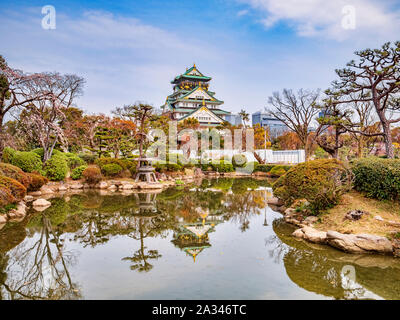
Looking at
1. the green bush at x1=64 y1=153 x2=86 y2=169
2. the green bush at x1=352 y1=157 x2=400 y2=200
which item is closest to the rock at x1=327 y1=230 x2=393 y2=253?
the green bush at x1=352 y1=157 x2=400 y2=200

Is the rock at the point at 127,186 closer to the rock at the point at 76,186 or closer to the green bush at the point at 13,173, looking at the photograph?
the rock at the point at 76,186

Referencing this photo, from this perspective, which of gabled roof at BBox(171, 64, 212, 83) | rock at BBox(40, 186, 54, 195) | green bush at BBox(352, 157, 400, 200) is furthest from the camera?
gabled roof at BBox(171, 64, 212, 83)

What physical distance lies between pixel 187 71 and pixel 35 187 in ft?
121

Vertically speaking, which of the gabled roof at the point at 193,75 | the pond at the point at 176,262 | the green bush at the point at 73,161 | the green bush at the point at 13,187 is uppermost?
the gabled roof at the point at 193,75

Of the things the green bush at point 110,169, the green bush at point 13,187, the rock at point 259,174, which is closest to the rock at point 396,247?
the green bush at point 13,187

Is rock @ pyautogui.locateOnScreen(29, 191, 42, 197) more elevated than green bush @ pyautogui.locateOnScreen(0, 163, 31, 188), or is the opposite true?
green bush @ pyautogui.locateOnScreen(0, 163, 31, 188)

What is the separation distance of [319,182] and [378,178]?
1271 millimetres

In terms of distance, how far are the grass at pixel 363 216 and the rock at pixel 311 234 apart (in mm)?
385

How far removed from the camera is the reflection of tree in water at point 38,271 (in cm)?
385

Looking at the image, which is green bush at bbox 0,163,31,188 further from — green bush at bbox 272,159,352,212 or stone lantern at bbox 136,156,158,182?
green bush at bbox 272,159,352,212

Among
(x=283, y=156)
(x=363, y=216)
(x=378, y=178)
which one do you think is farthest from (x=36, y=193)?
(x=283, y=156)

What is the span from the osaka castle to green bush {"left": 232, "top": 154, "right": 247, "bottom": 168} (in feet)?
38.0

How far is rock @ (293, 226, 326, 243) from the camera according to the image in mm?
6012

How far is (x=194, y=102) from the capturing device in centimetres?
4219
